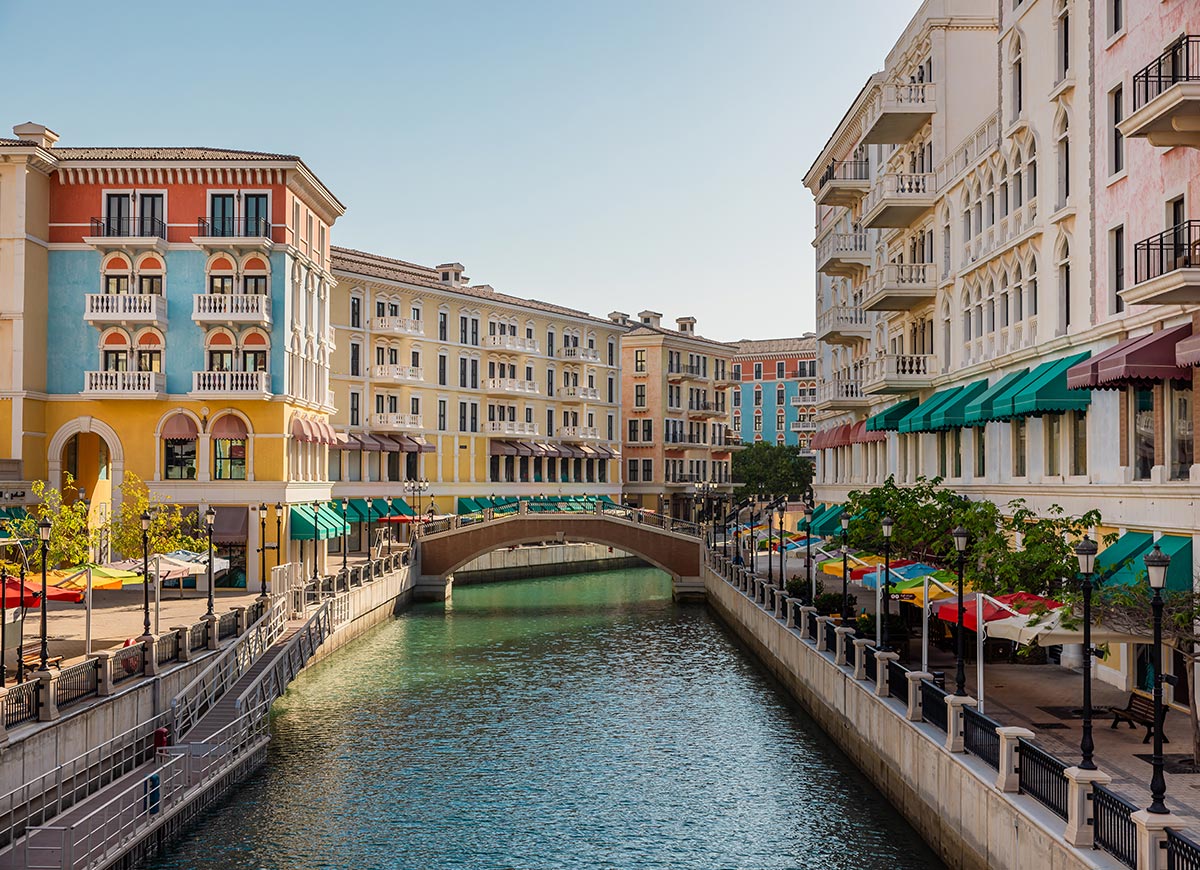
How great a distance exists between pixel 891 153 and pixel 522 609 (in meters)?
30.1

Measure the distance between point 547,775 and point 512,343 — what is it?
62.2m

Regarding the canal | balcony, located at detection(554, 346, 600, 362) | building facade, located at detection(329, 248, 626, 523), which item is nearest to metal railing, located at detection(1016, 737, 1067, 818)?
the canal

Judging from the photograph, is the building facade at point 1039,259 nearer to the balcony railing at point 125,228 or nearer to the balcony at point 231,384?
the balcony at point 231,384

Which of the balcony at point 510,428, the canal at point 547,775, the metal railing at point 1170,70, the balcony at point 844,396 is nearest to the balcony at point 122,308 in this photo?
the canal at point 547,775

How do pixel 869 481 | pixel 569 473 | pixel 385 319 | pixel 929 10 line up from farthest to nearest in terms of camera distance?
pixel 569 473
pixel 385 319
pixel 869 481
pixel 929 10

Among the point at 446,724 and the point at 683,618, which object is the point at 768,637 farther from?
the point at 683,618

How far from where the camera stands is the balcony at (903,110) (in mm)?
44000

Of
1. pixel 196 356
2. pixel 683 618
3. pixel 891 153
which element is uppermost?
pixel 891 153

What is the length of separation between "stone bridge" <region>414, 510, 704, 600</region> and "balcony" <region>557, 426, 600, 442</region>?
24.3 meters

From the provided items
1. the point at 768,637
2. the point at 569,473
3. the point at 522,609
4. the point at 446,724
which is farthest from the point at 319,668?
the point at 569,473

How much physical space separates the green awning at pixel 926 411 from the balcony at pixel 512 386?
48954mm

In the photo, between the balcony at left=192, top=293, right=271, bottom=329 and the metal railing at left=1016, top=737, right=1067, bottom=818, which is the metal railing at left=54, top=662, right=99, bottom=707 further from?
the balcony at left=192, top=293, right=271, bottom=329

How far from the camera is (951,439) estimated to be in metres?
41.5

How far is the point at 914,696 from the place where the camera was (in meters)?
23.4
